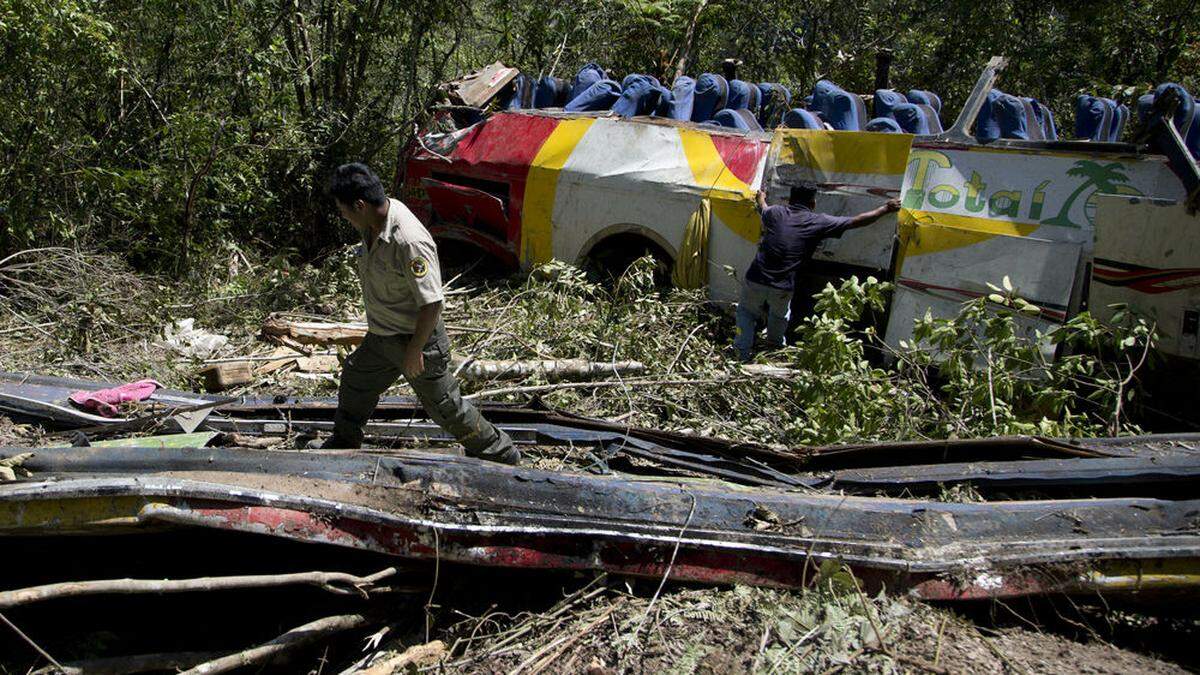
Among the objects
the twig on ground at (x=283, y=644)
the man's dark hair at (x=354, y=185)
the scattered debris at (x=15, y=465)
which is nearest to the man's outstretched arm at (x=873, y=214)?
the man's dark hair at (x=354, y=185)

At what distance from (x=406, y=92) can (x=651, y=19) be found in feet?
10.6

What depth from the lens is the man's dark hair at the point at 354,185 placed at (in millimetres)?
3896

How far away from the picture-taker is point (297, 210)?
930 centimetres

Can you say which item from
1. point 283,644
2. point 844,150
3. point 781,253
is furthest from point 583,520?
point 844,150

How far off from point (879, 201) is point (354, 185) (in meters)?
3.52

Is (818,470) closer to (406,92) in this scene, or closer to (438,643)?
(438,643)

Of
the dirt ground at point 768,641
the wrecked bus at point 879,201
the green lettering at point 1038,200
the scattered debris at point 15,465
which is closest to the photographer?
the dirt ground at point 768,641

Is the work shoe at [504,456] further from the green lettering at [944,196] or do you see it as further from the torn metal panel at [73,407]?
the green lettering at [944,196]

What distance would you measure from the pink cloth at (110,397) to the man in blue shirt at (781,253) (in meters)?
3.68

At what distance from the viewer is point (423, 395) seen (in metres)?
4.29

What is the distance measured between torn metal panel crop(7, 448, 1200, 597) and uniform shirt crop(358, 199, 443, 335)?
3.06ft

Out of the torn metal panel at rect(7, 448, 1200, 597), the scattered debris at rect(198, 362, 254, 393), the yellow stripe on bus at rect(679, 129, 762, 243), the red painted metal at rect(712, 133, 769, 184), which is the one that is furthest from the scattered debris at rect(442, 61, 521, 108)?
the torn metal panel at rect(7, 448, 1200, 597)

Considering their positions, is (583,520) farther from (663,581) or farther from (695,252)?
(695,252)

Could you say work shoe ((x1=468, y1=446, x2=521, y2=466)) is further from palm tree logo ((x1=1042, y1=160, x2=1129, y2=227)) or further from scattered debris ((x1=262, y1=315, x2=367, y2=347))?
palm tree logo ((x1=1042, y1=160, x2=1129, y2=227))
